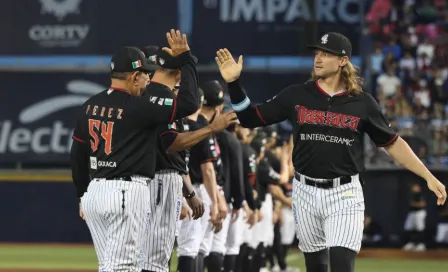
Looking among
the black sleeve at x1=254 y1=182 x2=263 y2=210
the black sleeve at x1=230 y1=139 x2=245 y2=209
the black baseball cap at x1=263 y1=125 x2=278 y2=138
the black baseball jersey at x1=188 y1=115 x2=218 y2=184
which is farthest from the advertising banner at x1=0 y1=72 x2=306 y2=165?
the black baseball jersey at x1=188 y1=115 x2=218 y2=184

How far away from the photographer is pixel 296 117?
28.9ft

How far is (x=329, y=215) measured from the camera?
856cm

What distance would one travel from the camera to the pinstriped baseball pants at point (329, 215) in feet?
27.8

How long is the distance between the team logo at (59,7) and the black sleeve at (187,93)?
51.3 ft

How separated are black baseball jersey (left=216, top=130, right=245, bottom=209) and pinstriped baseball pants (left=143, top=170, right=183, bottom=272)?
3.15 m

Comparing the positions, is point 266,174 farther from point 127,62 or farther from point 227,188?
point 127,62

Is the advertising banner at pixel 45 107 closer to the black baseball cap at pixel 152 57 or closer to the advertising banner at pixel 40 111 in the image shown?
the advertising banner at pixel 40 111

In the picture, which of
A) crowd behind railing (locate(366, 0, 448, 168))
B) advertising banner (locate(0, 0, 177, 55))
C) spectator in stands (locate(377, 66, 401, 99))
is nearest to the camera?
crowd behind railing (locate(366, 0, 448, 168))

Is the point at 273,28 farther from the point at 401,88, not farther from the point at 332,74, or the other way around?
the point at 332,74

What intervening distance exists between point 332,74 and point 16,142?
51.2ft

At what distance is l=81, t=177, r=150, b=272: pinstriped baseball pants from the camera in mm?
8055

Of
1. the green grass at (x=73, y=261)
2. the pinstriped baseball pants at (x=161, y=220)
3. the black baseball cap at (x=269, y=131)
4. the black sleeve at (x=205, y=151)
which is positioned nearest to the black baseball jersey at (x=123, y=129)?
the pinstriped baseball pants at (x=161, y=220)

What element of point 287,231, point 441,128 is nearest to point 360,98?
point 287,231

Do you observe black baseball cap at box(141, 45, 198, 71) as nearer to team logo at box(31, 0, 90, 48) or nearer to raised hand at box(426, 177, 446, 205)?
raised hand at box(426, 177, 446, 205)
